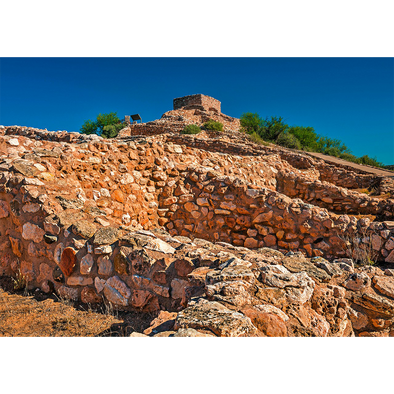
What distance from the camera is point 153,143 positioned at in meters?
5.60

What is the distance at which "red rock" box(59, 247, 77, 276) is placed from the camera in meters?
2.59

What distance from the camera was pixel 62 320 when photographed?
2.20 metres

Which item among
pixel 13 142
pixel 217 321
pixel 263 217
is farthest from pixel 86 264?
pixel 13 142

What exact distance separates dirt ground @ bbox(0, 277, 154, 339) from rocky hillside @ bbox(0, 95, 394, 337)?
114 millimetres

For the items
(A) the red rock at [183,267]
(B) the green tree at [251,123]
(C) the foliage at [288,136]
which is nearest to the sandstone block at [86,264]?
(A) the red rock at [183,267]

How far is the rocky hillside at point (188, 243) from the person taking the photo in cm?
182

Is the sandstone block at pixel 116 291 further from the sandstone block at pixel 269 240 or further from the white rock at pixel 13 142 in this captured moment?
the white rock at pixel 13 142

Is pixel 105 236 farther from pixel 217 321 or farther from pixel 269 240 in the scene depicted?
pixel 269 240

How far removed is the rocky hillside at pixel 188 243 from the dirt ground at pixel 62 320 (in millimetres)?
114

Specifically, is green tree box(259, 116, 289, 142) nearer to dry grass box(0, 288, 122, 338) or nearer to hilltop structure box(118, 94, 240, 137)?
hilltop structure box(118, 94, 240, 137)

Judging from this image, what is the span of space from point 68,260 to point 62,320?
59cm

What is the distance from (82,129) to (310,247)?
106 feet

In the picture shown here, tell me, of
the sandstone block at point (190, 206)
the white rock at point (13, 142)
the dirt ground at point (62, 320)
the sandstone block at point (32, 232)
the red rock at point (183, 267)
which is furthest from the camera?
the white rock at point (13, 142)

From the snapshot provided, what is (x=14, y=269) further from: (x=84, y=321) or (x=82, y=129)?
(x=82, y=129)
